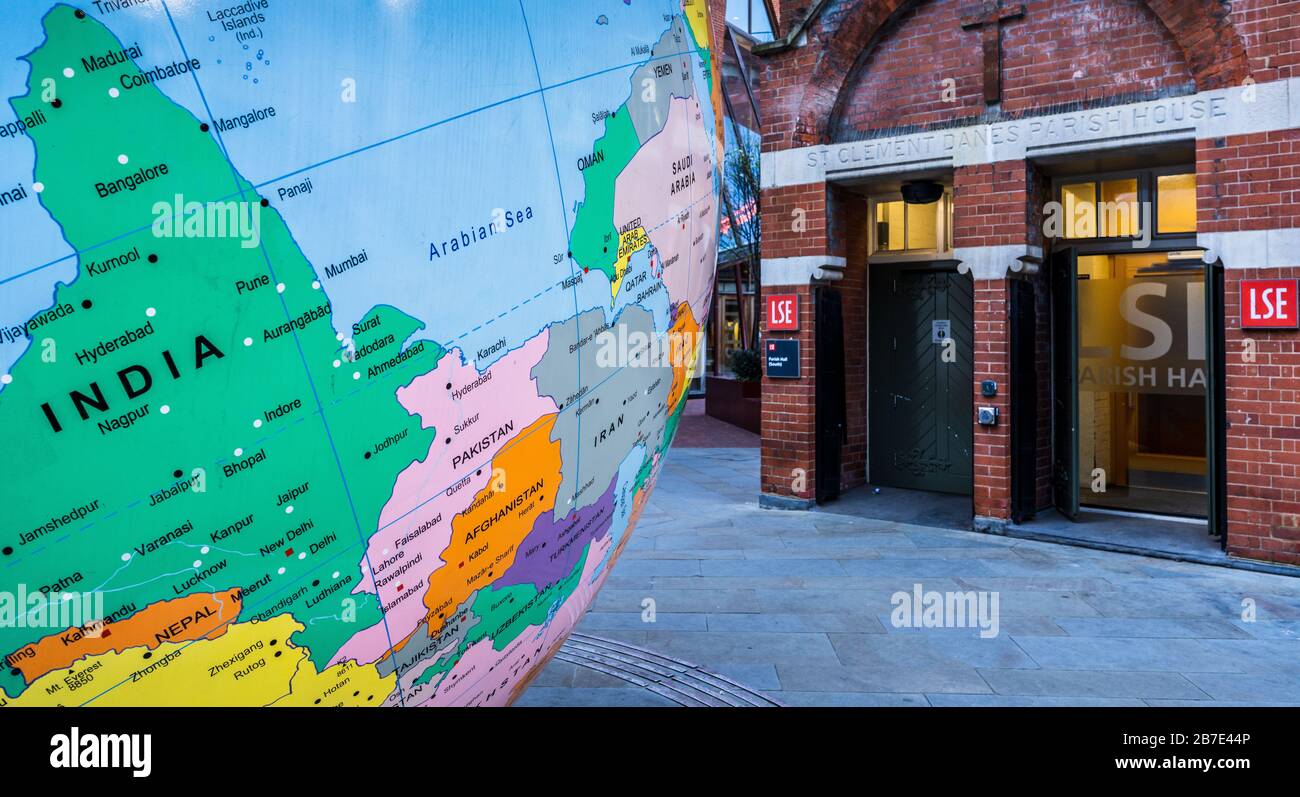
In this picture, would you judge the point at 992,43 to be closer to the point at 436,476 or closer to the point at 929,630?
the point at 929,630

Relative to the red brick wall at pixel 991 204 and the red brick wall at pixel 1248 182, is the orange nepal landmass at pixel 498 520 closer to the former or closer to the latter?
the red brick wall at pixel 1248 182

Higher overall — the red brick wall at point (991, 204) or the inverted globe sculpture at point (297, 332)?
the red brick wall at point (991, 204)

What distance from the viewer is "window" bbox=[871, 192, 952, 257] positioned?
464 inches

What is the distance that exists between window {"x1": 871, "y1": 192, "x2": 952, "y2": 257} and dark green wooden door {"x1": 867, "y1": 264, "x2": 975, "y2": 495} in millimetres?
257

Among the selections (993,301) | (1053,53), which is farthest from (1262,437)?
(1053,53)

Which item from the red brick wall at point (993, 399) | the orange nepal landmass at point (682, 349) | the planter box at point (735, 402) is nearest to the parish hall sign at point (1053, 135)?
the red brick wall at point (993, 399)

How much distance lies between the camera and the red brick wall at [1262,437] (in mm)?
7938

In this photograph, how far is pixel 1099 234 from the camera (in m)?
10.0

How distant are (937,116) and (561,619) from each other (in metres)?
8.85

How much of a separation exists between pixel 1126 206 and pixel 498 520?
381 inches

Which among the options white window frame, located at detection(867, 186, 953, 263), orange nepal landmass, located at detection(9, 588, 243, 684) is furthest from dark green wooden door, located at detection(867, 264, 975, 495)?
orange nepal landmass, located at detection(9, 588, 243, 684)

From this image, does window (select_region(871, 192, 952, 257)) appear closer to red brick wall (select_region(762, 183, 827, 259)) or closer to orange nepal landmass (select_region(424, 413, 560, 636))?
red brick wall (select_region(762, 183, 827, 259))

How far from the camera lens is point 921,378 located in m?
11.8

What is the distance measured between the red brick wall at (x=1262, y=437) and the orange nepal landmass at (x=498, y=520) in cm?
800
